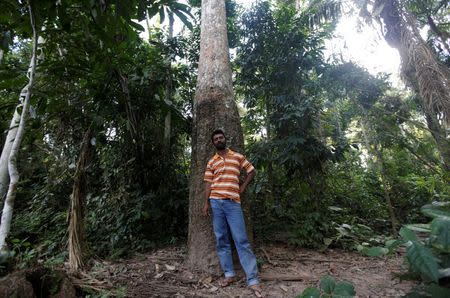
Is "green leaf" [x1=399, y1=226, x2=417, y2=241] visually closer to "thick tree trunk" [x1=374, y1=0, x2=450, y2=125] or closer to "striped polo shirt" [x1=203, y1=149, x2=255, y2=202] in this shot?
"striped polo shirt" [x1=203, y1=149, x2=255, y2=202]

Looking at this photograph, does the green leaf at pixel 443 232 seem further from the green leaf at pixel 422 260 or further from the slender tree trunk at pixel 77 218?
the slender tree trunk at pixel 77 218

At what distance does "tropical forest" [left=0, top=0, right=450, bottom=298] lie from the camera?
302cm

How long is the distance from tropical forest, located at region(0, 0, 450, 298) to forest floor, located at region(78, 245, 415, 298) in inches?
1.3

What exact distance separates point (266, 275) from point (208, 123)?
2242 millimetres

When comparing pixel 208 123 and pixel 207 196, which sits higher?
pixel 208 123

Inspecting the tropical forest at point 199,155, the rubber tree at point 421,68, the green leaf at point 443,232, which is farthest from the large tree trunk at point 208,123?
the rubber tree at point 421,68

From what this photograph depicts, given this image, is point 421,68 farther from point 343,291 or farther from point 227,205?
point 343,291

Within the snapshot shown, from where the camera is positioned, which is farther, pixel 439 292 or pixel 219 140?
pixel 219 140

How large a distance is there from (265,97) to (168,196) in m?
3.18

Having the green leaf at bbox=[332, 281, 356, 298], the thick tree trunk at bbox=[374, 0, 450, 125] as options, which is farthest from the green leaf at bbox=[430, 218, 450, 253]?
the thick tree trunk at bbox=[374, 0, 450, 125]

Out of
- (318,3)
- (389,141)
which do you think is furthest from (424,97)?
(318,3)

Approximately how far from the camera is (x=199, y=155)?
15.0 ft

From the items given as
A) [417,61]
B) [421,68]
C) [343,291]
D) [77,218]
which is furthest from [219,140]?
[417,61]

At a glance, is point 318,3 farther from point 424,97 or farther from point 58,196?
point 58,196
